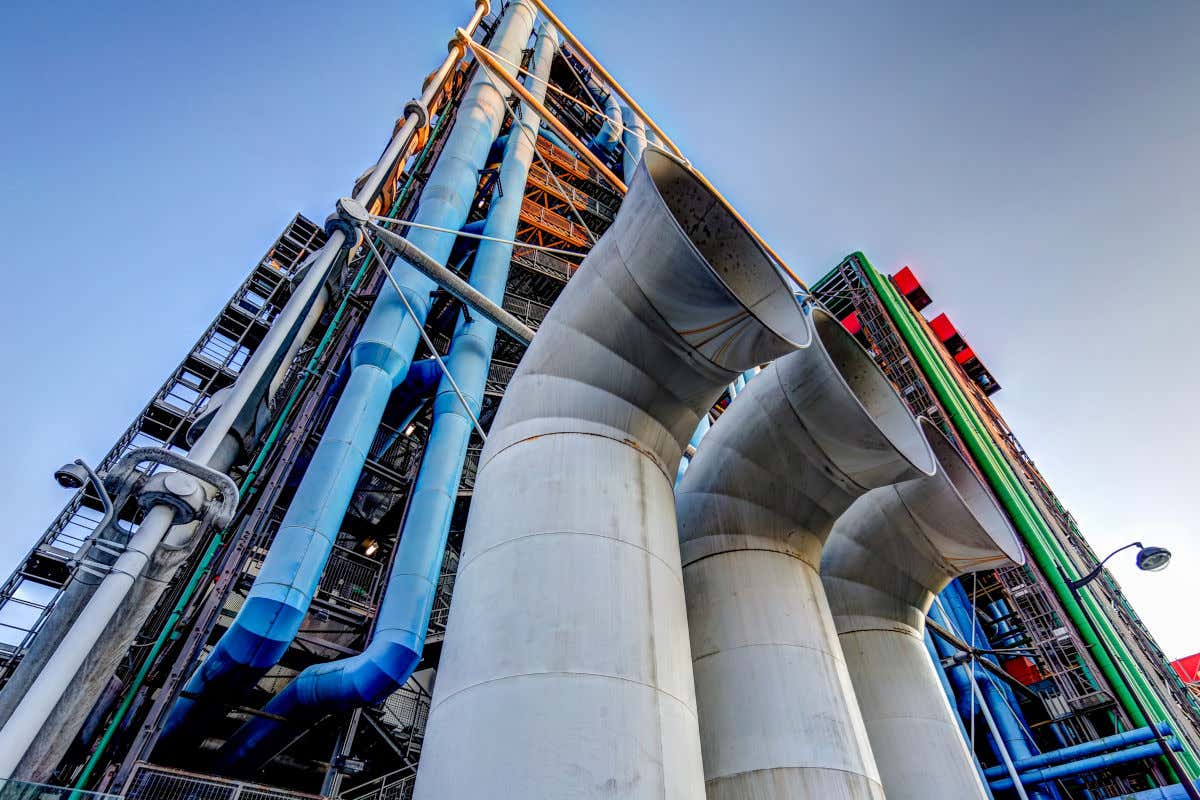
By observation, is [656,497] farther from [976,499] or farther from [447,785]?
[976,499]

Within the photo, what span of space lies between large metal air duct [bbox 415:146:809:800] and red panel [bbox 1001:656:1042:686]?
2372 cm

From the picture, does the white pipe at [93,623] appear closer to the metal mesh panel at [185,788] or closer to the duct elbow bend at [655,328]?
the duct elbow bend at [655,328]

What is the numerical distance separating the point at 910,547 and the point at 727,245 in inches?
178

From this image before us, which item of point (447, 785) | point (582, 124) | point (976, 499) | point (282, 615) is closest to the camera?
point (447, 785)

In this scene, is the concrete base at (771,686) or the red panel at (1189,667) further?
the red panel at (1189,667)

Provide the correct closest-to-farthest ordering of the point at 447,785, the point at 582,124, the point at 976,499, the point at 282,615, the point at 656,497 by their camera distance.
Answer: the point at 447,785 < the point at 656,497 < the point at 976,499 < the point at 282,615 < the point at 582,124

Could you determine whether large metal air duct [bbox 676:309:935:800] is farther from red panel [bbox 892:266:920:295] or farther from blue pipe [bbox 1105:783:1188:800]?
red panel [bbox 892:266:920:295]

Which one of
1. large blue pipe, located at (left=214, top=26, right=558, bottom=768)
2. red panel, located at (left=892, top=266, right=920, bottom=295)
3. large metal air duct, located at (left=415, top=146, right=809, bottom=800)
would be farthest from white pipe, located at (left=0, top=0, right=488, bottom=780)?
red panel, located at (left=892, top=266, right=920, bottom=295)

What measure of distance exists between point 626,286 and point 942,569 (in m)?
5.82

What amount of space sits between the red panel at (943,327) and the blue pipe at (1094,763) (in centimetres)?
2926

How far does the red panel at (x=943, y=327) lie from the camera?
41719mm

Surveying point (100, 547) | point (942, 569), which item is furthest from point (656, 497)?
point (942, 569)

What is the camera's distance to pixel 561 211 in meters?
28.2

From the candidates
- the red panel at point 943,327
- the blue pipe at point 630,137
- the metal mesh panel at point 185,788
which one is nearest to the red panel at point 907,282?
the red panel at point 943,327
